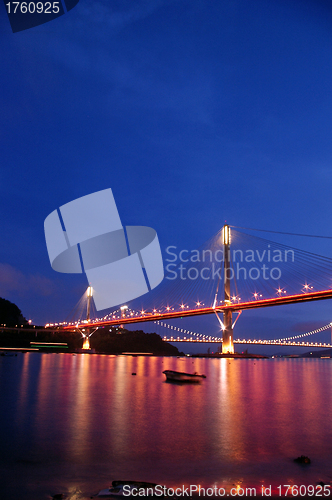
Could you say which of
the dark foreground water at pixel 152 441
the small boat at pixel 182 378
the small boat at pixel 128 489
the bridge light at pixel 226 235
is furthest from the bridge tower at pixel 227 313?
the small boat at pixel 128 489

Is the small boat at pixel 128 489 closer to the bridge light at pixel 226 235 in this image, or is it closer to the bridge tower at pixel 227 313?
the bridge tower at pixel 227 313

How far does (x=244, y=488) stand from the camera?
571cm

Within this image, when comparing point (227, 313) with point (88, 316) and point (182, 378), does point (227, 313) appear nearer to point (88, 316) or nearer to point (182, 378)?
point (182, 378)

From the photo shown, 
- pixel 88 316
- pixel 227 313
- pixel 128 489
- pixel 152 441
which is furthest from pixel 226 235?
pixel 128 489

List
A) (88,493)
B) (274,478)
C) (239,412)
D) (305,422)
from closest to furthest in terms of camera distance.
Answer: (88,493) → (274,478) → (305,422) → (239,412)

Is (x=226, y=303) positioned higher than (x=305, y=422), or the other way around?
Result: (x=226, y=303)

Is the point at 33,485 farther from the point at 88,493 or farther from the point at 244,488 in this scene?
the point at 244,488

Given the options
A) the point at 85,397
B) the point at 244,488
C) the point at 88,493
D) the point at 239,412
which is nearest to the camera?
the point at 88,493

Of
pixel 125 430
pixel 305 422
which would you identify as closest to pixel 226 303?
pixel 305 422

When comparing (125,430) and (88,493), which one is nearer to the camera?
(88,493)

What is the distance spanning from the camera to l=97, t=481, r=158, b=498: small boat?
206 inches

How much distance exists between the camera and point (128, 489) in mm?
5422

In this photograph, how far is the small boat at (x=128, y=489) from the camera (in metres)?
5.23

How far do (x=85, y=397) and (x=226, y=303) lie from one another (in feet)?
130
